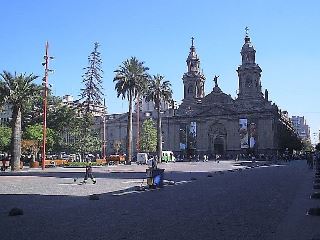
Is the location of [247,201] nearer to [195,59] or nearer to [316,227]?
[316,227]

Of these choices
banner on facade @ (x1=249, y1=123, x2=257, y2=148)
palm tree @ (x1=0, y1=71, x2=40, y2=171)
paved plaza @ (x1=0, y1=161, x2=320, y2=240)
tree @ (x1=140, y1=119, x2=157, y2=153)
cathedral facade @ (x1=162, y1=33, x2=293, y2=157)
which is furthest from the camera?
cathedral facade @ (x1=162, y1=33, x2=293, y2=157)

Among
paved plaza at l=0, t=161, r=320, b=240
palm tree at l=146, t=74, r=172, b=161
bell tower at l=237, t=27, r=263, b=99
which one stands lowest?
paved plaza at l=0, t=161, r=320, b=240

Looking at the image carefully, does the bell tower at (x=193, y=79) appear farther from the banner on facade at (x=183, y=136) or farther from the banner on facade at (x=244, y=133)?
the banner on facade at (x=244, y=133)

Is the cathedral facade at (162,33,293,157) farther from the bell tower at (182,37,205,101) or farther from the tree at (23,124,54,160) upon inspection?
the tree at (23,124,54,160)

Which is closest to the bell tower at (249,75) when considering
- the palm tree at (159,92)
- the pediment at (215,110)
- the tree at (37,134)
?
the pediment at (215,110)

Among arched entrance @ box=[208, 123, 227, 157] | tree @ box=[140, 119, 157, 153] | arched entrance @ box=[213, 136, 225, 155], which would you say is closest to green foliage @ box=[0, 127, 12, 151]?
tree @ box=[140, 119, 157, 153]

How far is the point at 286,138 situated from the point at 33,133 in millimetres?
80964

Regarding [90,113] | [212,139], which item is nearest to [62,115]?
[90,113]

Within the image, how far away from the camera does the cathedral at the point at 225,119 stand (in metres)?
106

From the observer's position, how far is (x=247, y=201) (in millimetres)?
14305

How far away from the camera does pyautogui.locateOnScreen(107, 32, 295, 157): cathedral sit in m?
106

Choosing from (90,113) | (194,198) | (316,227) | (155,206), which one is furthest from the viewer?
(90,113)

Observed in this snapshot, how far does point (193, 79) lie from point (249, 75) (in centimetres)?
1618

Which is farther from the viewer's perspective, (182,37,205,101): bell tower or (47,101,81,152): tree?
(182,37,205,101): bell tower
